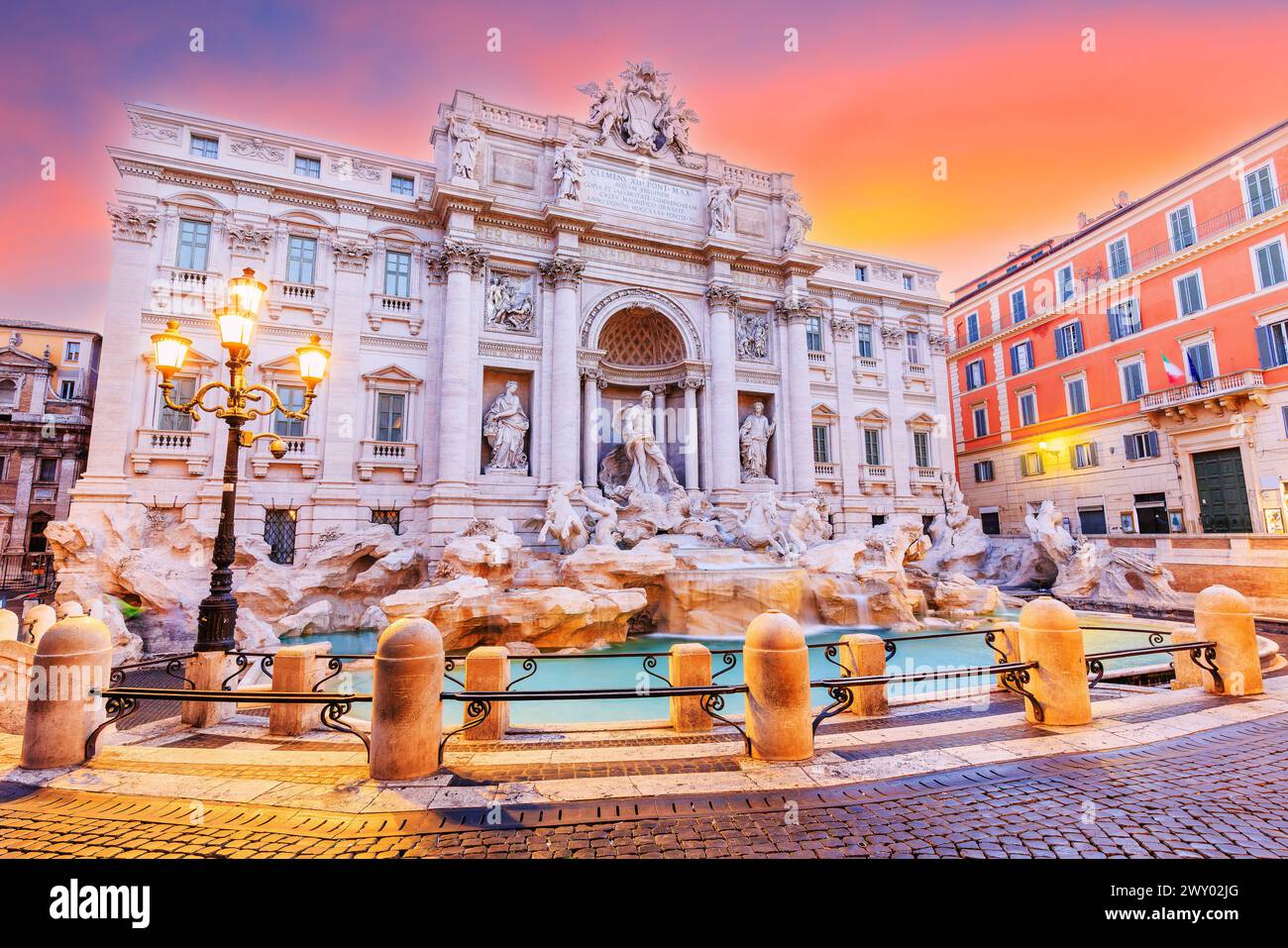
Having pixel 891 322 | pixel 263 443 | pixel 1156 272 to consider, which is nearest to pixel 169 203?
pixel 263 443

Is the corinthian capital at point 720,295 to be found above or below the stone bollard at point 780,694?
above

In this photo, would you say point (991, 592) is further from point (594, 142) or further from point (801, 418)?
point (594, 142)

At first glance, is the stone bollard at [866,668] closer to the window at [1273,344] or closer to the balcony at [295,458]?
the balcony at [295,458]

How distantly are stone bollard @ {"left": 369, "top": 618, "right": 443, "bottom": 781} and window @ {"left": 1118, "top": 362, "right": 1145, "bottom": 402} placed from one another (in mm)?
31080

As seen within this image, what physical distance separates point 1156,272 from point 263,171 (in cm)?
3519

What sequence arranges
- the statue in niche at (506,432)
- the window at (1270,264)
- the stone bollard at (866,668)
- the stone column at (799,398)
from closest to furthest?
the stone bollard at (866,668), the statue in niche at (506,432), the window at (1270,264), the stone column at (799,398)

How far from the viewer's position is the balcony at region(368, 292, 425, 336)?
19.6m

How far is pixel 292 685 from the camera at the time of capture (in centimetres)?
570

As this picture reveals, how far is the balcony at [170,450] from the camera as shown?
16.6m

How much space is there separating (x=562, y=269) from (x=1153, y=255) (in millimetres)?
25411

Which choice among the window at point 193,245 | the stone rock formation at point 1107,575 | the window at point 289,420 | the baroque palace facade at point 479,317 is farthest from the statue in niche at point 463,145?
the stone rock formation at point 1107,575

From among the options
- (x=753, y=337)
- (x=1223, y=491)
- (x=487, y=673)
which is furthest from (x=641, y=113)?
(x=1223, y=491)

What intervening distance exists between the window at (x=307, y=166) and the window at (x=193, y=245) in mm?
3529
